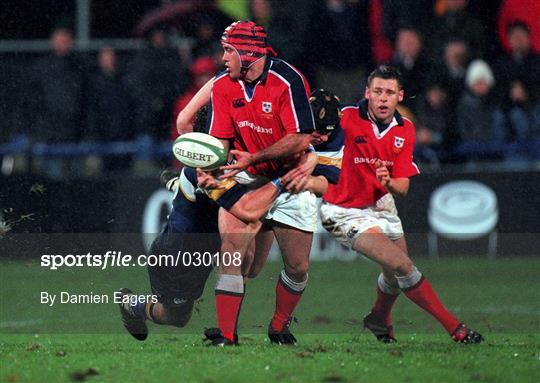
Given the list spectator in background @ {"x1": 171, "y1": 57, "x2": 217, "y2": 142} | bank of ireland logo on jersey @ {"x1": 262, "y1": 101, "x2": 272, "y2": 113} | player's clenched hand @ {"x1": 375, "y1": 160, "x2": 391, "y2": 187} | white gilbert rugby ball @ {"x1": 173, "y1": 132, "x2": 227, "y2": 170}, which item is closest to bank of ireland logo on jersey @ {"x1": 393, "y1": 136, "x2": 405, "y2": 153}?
player's clenched hand @ {"x1": 375, "y1": 160, "x2": 391, "y2": 187}

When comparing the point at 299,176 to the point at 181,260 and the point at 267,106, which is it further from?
the point at 181,260

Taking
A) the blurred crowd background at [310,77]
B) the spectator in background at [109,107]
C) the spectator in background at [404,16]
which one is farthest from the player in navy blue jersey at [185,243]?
the spectator in background at [404,16]

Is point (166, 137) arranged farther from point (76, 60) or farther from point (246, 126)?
point (246, 126)

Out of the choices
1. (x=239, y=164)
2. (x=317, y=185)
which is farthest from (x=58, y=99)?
(x=239, y=164)

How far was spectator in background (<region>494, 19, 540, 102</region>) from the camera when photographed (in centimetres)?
1600

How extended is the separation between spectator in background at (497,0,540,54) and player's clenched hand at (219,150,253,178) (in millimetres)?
7686

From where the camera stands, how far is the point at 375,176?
33.3 ft

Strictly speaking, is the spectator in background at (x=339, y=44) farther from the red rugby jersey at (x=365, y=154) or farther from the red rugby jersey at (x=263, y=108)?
the red rugby jersey at (x=263, y=108)

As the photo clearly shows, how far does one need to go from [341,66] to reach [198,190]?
675 cm

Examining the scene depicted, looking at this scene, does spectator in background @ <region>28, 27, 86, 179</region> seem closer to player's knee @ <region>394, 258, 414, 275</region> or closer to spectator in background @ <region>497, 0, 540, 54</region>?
spectator in background @ <region>497, 0, 540, 54</region>

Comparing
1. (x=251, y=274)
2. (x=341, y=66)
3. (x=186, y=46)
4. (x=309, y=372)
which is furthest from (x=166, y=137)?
(x=309, y=372)

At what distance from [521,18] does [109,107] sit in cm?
495

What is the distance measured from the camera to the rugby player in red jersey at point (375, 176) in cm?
994

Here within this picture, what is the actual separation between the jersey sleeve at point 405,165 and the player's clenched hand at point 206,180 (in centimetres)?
147
